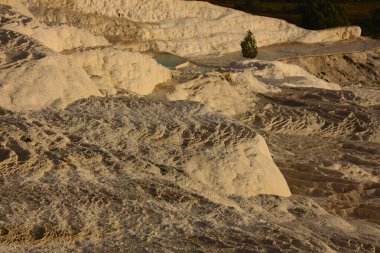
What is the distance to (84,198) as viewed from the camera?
11820 millimetres

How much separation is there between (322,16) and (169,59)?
16349 millimetres

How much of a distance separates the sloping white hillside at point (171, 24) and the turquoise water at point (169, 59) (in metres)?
0.83

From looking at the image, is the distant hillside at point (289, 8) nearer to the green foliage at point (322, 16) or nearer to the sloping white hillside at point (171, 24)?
the green foliage at point (322, 16)

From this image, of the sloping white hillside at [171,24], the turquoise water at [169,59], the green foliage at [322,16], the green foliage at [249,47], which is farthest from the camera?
the green foliage at [322,16]

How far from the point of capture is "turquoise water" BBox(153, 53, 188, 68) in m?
28.1

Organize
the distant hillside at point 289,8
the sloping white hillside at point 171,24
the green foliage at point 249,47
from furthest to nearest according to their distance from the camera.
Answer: the distant hillside at point 289,8, the green foliage at point 249,47, the sloping white hillside at point 171,24

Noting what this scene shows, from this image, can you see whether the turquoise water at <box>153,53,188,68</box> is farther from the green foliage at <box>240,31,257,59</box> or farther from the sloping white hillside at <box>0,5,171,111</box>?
the sloping white hillside at <box>0,5,171,111</box>

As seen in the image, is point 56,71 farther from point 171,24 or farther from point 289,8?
→ point 289,8

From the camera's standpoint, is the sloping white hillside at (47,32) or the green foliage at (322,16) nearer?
the sloping white hillside at (47,32)

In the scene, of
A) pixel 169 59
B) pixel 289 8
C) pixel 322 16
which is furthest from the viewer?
→ pixel 289 8

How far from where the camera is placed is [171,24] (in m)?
Result: 34.2

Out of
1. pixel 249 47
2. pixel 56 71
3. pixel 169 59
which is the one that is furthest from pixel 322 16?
pixel 56 71

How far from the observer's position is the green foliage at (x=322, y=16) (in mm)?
43938

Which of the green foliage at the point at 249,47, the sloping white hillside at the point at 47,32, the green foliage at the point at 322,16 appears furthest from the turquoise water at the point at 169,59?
the green foliage at the point at 322,16
